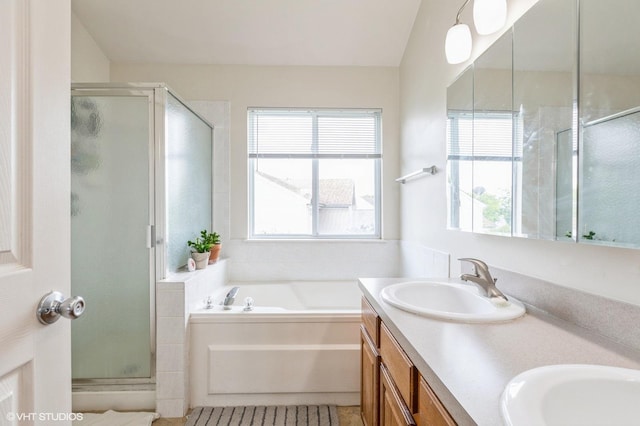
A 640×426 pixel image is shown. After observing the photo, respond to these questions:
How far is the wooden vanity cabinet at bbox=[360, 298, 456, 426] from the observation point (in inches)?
29.9

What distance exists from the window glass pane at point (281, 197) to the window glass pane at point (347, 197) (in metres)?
0.14

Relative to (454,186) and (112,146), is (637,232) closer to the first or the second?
(454,186)

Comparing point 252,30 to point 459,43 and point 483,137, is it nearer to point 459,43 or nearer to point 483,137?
point 459,43

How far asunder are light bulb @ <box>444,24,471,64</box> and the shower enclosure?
65.4 inches

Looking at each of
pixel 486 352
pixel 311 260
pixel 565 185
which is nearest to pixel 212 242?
pixel 311 260

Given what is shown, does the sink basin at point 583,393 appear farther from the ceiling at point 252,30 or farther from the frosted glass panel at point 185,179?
the ceiling at point 252,30

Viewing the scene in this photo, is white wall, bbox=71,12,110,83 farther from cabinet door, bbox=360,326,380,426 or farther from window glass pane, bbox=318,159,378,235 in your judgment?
cabinet door, bbox=360,326,380,426

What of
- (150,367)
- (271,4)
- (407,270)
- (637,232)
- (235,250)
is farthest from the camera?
(235,250)

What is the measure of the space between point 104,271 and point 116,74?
6.10ft

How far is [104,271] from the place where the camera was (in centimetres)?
185

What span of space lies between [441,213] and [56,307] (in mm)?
1834

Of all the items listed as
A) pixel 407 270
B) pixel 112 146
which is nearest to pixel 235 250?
pixel 112 146

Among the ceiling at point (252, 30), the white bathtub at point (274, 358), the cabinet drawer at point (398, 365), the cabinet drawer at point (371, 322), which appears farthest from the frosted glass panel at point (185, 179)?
the cabinet drawer at point (398, 365)

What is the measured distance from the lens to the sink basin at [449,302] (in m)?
0.96
